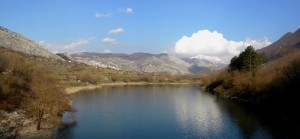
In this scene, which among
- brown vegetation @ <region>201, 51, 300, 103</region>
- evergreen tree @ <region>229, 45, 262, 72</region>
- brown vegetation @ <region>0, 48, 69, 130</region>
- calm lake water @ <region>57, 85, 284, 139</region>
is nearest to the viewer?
brown vegetation @ <region>0, 48, 69, 130</region>

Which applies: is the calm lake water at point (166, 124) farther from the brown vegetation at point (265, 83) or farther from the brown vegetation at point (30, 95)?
the brown vegetation at point (265, 83)

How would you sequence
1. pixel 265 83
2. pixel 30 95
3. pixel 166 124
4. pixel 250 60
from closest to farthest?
pixel 30 95
pixel 166 124
pixel 265 83
pixel 250 60

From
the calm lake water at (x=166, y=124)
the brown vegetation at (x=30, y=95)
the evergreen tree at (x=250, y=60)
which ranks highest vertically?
the evergreen tree at (x=250, y=60)

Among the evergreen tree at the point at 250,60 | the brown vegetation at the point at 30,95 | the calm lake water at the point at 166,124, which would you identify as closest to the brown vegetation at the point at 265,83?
the evergreen tree at the point at 250,60

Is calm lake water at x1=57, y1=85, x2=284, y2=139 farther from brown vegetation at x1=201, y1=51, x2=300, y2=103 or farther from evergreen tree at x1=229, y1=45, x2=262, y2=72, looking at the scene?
evergreen tree at x1=229, y1=45, x2=262, y2=72

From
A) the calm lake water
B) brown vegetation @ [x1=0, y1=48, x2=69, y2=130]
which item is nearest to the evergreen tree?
the calm lake water

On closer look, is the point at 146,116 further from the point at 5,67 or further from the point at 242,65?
the point at 242,65

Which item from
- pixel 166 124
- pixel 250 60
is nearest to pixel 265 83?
pixel 250 60

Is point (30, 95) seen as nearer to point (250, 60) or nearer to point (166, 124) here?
point (166, 124)

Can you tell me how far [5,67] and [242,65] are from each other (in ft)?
248

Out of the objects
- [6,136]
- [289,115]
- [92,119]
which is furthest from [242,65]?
[6,136]

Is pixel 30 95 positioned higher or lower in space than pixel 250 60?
lower

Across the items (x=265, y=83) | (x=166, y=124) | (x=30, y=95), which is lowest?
(x=166, y=124)

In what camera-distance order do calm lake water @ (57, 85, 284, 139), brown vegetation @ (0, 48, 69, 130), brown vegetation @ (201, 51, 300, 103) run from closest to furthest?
brown vegetation @ (0, 48, 69, 130), calm lake water @ (57, 85, 284, 139), brown vegetation @ (201, 51, 300, 103)
